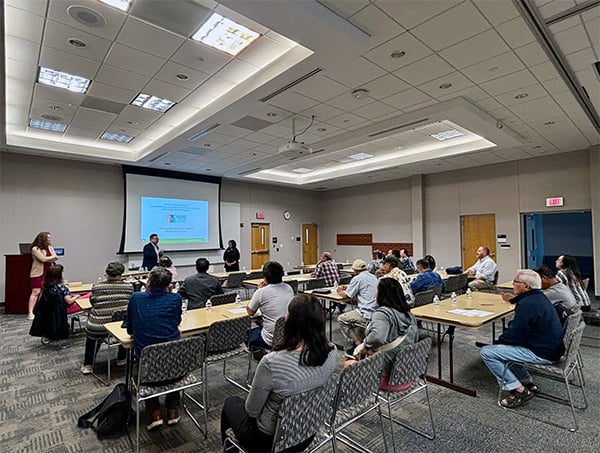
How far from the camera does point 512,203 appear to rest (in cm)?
887

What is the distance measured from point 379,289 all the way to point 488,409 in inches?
59.0

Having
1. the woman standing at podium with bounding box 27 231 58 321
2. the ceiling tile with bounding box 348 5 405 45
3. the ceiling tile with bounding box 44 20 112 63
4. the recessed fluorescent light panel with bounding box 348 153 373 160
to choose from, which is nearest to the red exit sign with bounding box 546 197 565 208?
the recessed fluorescent light panel with bounding box 348 153 373 160

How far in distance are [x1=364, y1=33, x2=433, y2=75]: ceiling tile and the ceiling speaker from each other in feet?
8.96

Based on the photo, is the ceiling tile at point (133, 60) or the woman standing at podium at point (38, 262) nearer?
the ceiling tile at point (133, 60)

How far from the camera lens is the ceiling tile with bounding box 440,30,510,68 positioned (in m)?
3.38

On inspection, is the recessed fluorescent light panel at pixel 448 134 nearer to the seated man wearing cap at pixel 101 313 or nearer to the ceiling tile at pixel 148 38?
the ceiling tile at pixel 148 38

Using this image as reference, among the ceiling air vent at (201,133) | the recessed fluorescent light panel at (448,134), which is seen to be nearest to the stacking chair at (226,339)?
the ceiling air vent at (201,133)

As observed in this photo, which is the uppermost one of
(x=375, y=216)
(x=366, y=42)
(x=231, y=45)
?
(x=231, y=45)

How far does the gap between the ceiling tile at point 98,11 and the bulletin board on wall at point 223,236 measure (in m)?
6.74

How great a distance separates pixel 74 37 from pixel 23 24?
0.46 meters

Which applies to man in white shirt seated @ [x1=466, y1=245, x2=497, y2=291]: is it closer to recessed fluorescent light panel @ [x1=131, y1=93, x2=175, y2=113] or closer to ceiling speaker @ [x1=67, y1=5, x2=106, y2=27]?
recessed fluorescent light panel @ [x1=131, y1=93, x2=175, y2=113]

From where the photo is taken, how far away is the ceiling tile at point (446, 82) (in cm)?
421

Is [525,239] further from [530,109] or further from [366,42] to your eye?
[366,42]

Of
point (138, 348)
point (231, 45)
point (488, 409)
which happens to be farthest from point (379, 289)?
point (231, 45)
